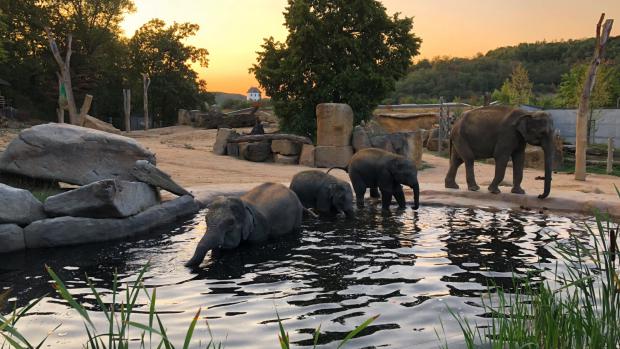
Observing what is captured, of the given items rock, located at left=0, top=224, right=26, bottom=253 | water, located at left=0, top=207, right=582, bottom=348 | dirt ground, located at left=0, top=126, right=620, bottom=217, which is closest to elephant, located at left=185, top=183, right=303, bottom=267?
water, located at left=0, top=207, right=582, bottom=348

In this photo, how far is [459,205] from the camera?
34.1 ft

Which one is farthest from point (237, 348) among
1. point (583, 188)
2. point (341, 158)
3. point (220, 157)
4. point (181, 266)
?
point (220, 157)

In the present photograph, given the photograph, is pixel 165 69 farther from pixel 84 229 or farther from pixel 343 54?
pixel 84 229

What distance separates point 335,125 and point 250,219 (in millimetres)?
11613

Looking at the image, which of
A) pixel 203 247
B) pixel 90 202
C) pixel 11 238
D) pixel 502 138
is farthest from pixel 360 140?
pixel 11 238

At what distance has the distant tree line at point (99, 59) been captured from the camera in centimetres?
4103

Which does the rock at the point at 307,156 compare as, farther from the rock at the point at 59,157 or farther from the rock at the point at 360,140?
the rock at the point at 59,157

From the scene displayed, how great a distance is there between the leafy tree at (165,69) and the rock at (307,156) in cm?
2756

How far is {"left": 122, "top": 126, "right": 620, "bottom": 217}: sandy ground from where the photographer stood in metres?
10.1

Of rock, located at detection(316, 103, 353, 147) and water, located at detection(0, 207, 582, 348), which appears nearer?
water, located at detection(0, 207, 582, 348)

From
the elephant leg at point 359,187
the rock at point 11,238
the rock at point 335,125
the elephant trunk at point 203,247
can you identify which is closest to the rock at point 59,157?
the rock at point 11,238

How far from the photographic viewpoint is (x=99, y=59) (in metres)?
43.1

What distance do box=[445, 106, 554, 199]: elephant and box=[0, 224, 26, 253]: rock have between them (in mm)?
7911

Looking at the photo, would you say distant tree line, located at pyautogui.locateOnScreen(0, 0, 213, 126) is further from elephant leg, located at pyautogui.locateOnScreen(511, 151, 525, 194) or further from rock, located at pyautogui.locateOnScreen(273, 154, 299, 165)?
elephant leg, located at pyautogui.locateOnScreen(511, 151, 525, 194)
